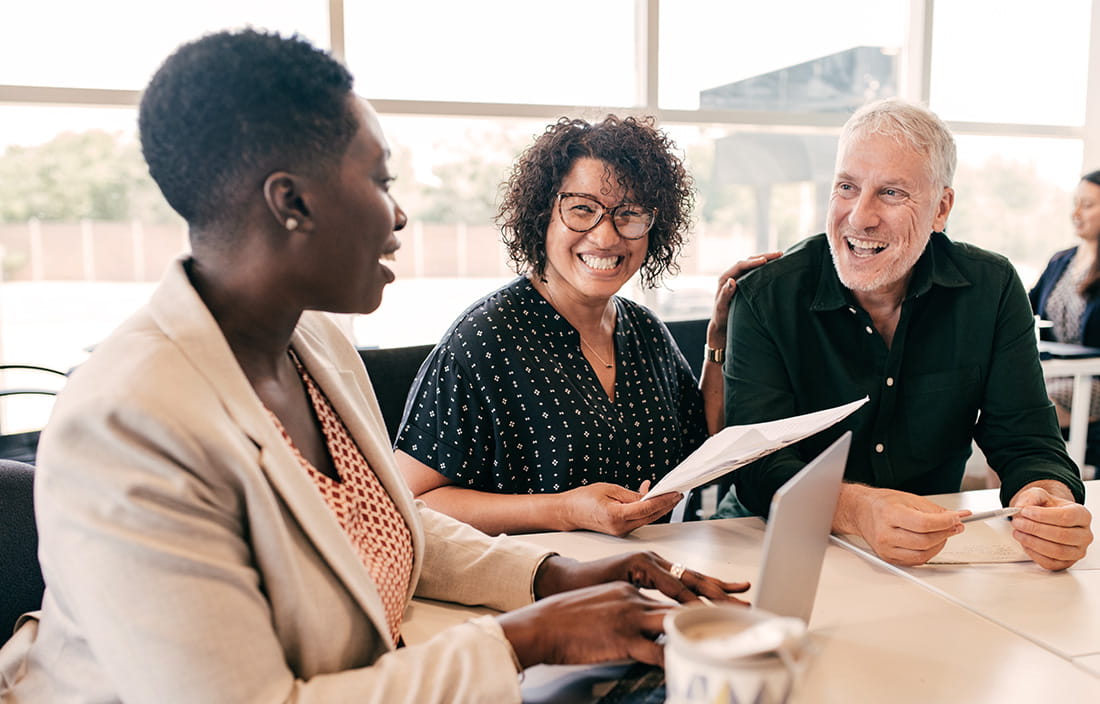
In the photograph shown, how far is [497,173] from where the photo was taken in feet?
12.7

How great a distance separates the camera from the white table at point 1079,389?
10.6 ft

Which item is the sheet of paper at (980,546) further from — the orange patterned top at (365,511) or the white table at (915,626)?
the orange patterned top at (365,511)

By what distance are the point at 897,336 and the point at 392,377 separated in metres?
1.13

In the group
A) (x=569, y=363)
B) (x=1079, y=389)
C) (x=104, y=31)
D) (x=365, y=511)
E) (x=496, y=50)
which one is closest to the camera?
(x=365, y=511)

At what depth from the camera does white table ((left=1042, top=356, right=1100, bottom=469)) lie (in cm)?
322

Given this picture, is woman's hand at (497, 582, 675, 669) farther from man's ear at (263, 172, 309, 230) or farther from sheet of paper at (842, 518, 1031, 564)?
sheet of paper at (842, 518, 1031, 564)

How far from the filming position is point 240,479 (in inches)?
31.7

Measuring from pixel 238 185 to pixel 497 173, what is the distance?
3081 millimetres

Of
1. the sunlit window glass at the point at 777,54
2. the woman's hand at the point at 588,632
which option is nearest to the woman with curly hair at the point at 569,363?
the woman's hand at the point at 588,632

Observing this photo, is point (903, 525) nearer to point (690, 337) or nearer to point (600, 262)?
point (600, 262)

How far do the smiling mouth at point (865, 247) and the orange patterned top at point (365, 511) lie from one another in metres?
1.16

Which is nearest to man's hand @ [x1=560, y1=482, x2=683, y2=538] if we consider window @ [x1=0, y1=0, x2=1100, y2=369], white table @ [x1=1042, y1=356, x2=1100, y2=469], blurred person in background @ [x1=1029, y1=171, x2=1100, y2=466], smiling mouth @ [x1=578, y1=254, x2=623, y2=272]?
smiling mouth @ [x1=578, y1=254, x2=623, y2=272]

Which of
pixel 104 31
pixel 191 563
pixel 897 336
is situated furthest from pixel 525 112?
pixel 191 563

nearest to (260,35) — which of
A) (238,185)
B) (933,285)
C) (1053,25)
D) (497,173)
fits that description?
(238,185)
